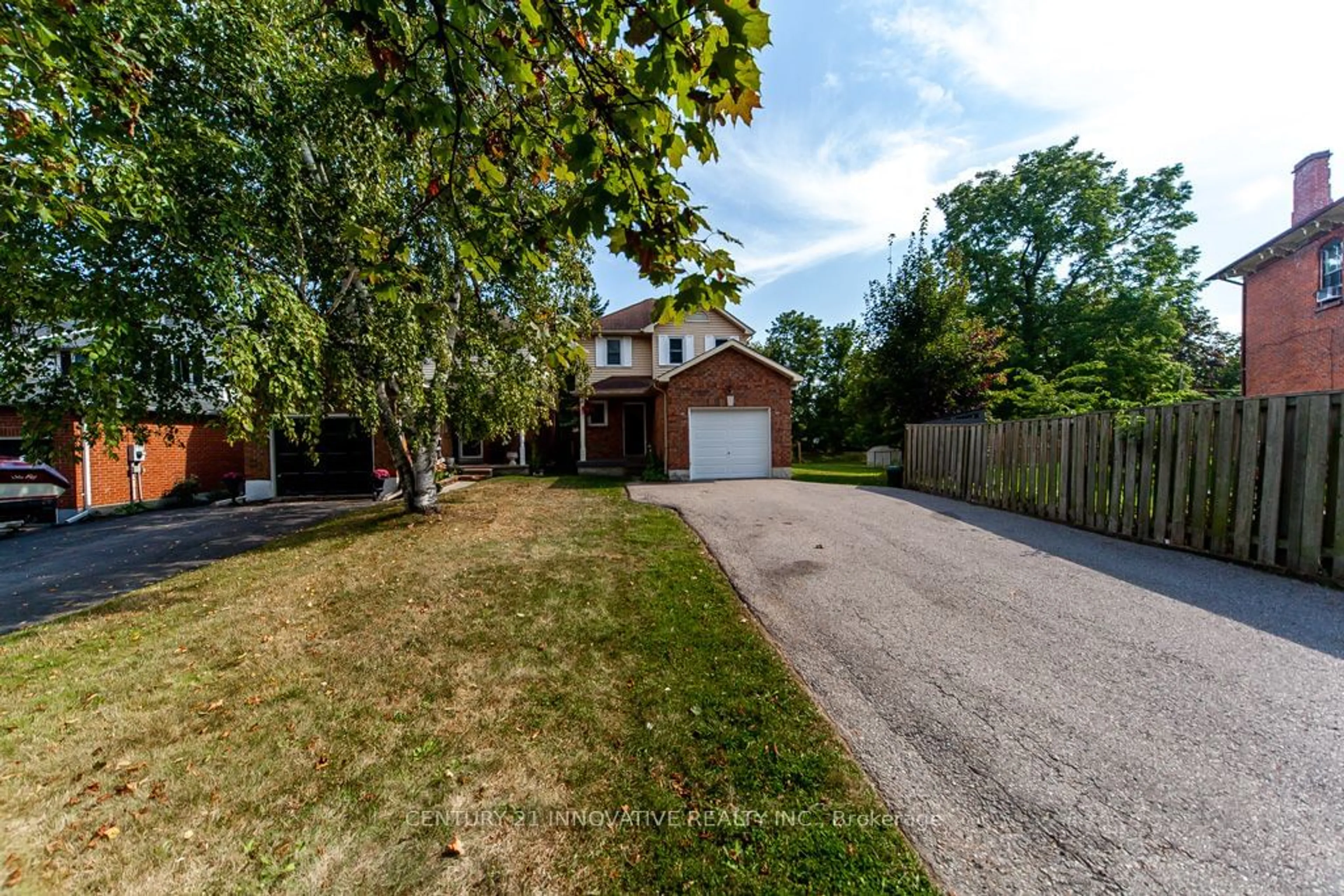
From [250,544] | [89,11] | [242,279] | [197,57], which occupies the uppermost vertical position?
[197,57]

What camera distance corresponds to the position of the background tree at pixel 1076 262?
70.7ft

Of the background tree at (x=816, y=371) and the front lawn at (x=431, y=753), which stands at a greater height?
the background tree at (x=816, y=371)

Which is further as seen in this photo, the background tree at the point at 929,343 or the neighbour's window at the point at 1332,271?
the background tree at the point at 929,343

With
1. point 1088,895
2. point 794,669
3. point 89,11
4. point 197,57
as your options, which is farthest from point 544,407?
point 1088,895

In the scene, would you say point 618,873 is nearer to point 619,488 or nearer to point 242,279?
point 242,279

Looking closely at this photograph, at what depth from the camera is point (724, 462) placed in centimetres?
1549

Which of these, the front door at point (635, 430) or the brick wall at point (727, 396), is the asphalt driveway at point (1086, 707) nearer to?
the brick wall at point (727, 396)

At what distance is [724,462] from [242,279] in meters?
12.1

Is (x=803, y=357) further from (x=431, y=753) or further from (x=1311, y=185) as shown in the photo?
(x=431, y=753)

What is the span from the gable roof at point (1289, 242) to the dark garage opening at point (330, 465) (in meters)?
26.0

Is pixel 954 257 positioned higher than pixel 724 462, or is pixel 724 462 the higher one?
pixel 954 257

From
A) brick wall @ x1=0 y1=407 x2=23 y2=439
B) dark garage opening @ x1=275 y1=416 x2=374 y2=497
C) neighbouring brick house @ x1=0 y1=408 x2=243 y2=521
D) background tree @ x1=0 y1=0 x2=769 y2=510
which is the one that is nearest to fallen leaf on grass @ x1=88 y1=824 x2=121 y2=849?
background tree @ x1=0 y1=0 x2=769 y2=510

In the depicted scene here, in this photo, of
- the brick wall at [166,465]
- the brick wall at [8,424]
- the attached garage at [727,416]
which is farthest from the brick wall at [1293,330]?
the brick wall at [8,424]

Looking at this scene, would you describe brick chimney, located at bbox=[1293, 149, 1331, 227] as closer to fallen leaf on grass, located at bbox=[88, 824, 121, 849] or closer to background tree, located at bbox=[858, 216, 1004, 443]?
background tree, located at bbox=[858, 216, 1004, 443]
